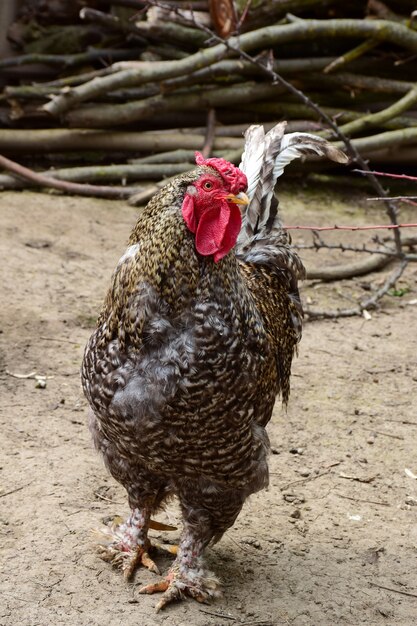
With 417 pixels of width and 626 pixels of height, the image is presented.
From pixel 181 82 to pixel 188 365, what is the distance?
6.40m

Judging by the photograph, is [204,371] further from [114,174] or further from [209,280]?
[114,174]

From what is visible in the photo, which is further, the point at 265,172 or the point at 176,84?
the point at 176,84

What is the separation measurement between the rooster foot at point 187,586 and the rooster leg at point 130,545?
0.16 meters

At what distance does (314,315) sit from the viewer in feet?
24.1

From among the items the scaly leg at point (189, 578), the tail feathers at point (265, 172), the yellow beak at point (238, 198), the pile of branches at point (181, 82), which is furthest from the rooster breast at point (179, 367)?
the pile of branches at point (181, 82)

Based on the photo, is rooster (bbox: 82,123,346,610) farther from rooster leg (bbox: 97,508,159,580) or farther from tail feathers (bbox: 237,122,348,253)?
tail feathers (bbox: 237,122,348,253)

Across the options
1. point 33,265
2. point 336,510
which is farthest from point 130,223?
point 336,510

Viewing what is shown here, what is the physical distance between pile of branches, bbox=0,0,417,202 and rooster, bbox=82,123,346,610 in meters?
5.43

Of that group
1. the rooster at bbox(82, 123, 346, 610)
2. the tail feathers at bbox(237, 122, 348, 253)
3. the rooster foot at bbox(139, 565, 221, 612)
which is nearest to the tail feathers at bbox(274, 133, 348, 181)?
the tail feathers at bbox(237, 122, 348, 253)

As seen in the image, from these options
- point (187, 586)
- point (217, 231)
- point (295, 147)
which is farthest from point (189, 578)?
point (295, 147)

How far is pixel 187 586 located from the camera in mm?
4242

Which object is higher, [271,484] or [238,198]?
[238,198]

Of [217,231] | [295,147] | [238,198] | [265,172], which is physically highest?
[295,147]

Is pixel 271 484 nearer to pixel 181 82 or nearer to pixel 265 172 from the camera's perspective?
pixel 265 172
